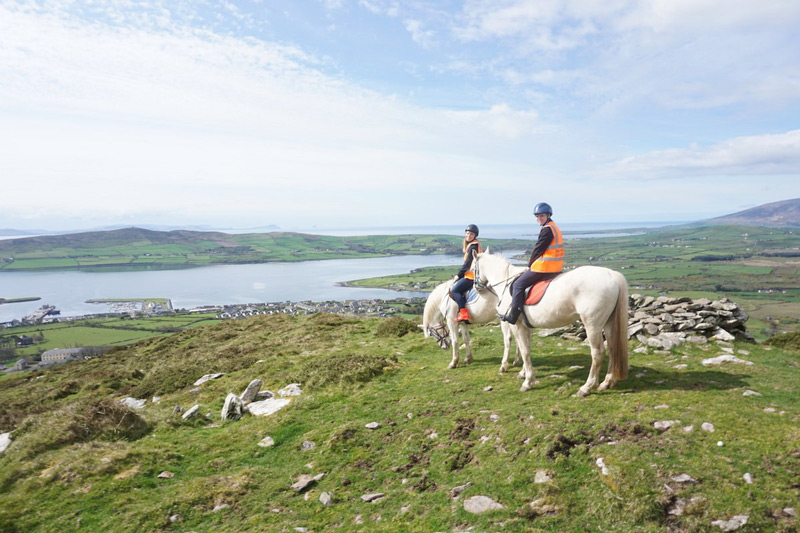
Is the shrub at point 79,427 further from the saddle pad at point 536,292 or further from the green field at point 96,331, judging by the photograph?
the green field at point 96,331

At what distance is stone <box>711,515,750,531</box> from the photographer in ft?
13.0

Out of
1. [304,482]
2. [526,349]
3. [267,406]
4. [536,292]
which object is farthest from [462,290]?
[304,482]

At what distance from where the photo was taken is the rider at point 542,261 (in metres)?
8.16

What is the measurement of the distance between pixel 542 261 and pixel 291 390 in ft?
24.2

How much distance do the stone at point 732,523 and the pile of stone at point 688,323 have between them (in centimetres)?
702

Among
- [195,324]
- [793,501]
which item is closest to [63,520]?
[793,501]

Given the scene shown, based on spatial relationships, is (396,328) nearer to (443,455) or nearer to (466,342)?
(466,342)

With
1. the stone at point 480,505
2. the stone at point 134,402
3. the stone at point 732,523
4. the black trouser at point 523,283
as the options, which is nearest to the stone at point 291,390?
the stone at point 134,402

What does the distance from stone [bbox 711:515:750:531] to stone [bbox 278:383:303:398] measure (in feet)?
28.7

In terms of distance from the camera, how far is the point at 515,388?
8.76 m

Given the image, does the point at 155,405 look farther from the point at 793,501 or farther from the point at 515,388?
the point at 793,501

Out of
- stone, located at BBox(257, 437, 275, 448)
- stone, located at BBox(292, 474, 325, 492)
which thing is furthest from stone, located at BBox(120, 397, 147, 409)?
stone, located at BBox(292, 474, 325, 492)

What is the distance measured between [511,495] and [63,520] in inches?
259

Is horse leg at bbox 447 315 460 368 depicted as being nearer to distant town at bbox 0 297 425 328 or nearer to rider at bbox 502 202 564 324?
rider at bbox 502 202 564 324
